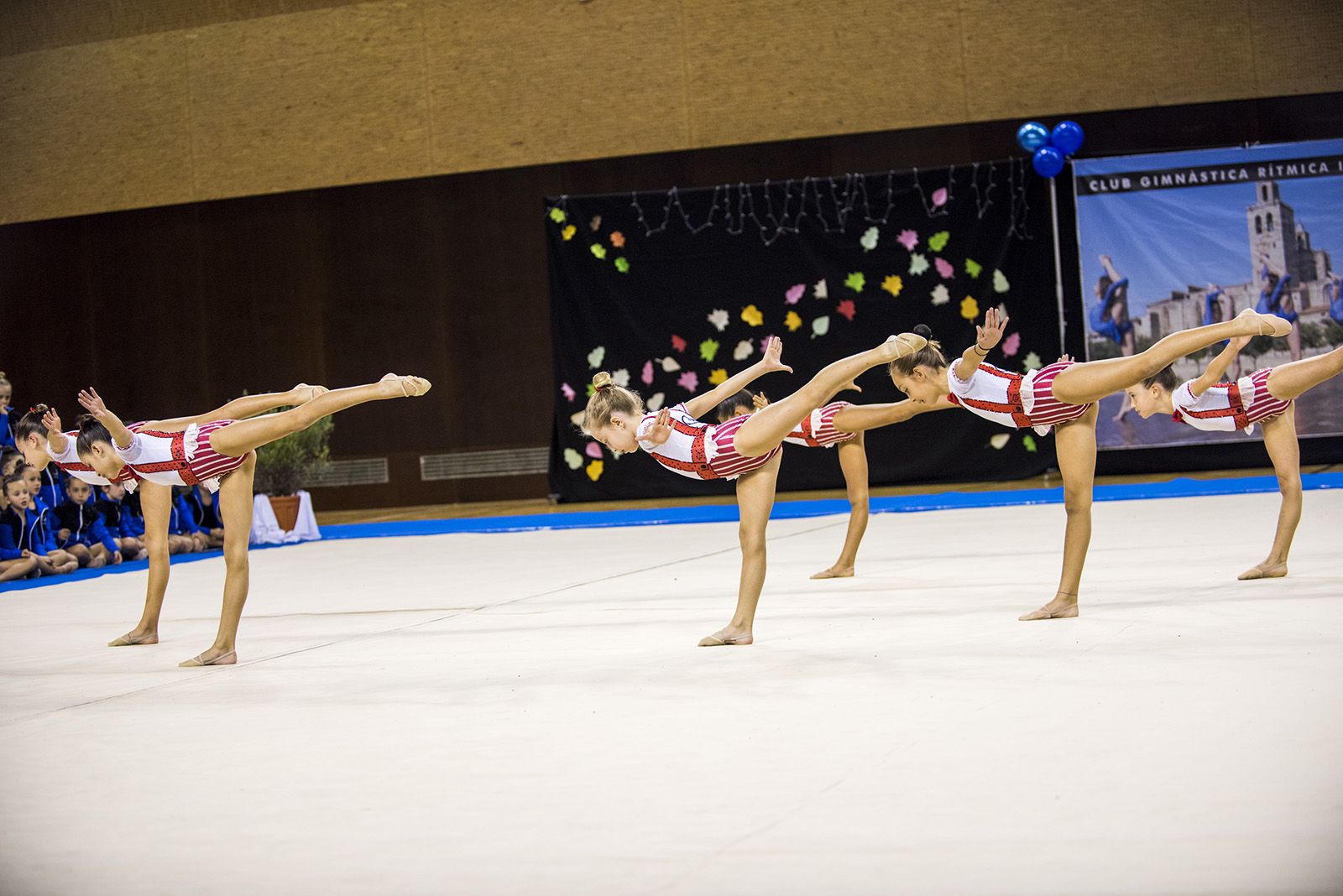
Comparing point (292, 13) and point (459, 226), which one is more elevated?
point (292, 13)

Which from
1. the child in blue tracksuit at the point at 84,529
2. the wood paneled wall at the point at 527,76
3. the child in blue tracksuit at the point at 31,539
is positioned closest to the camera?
the child in blue tracksuit at the point at 31,539

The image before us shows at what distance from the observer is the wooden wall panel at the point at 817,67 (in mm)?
9914

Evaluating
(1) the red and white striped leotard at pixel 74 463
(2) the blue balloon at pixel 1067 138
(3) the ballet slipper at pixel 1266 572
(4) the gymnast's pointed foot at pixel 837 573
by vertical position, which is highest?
(2) the blue balloon at pixel 1067 138

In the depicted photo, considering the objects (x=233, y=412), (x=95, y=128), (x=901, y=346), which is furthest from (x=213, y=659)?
(x=95, y=128)

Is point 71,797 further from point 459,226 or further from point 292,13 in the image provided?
point 292,13

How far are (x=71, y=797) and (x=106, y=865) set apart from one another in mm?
476

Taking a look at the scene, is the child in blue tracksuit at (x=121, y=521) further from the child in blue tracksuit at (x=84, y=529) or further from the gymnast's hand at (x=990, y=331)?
the gymnast's hand at (x=990, y=331)

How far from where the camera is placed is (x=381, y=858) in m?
1.90

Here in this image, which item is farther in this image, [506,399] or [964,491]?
[506,399]

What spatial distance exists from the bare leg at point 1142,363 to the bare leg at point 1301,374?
617 mm

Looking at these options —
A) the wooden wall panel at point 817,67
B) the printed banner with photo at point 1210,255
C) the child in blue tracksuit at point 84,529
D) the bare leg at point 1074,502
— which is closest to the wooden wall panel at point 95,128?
the wooden wall panel at point 817,67

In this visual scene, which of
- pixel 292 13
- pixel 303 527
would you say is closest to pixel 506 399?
pixel 303 527

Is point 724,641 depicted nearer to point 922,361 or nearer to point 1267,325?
point 922,361

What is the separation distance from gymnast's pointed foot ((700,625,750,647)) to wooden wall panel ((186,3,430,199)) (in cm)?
801
